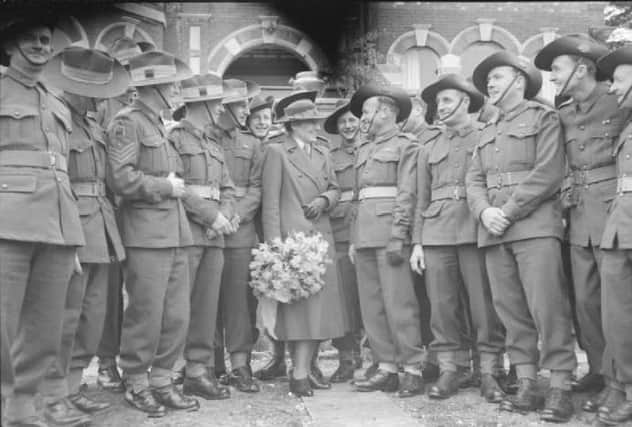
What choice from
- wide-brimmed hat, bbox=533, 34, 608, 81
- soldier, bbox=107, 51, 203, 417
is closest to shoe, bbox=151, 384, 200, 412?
soldier, bbox=107, 51, 203, 417

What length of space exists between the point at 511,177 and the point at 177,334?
2689 millimetres

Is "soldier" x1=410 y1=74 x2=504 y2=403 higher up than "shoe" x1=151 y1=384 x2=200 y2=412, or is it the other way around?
"soldier" x1=410 y1=74 x2=504 y2=403

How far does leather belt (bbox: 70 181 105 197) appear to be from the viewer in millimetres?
4953

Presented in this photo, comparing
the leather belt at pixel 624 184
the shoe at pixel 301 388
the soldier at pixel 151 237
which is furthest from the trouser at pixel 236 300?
the leather belt at pixel 624 184

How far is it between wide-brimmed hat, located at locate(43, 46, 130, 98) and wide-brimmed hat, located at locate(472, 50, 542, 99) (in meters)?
2.73

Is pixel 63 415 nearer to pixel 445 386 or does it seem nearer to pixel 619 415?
pixel 445 386

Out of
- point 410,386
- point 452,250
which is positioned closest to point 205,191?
point 452,250

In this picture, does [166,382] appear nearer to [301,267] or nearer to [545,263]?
[301,267]

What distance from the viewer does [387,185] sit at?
6.17 m

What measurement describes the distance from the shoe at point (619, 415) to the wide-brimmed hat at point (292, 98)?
357 centimetres

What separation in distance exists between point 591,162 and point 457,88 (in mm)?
1382

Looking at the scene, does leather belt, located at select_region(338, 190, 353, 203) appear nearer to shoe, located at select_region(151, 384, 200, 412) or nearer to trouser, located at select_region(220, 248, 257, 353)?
trouser, located at select_region(220, 248, 257, 353)

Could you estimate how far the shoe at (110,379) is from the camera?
5891 mm

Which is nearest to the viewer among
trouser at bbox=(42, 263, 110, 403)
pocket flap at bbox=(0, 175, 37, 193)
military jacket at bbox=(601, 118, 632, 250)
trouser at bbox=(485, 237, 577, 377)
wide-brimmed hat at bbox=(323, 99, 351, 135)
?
pocket flap at bbox=(0, 175, 37, 193)
